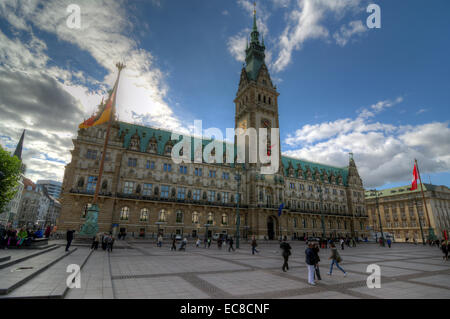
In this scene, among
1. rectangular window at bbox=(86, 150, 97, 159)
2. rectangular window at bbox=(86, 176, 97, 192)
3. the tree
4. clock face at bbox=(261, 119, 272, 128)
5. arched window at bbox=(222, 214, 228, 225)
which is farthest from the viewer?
clock face at bbox=(261, 119, 272, 128)

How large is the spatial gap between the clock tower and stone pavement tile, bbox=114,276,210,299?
46.2m

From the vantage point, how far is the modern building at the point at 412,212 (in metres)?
74.5

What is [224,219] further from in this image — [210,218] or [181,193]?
[181,193]

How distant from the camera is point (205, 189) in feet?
170

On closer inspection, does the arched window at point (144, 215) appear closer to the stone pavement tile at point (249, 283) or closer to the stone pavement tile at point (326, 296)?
the stone pavement tile at point (249, 283)

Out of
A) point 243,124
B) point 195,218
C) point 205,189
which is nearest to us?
point 195,218

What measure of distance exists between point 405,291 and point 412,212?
303 feet

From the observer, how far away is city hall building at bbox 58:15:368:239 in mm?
41281

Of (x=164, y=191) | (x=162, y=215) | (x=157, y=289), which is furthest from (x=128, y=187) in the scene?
(x=157, y=289)

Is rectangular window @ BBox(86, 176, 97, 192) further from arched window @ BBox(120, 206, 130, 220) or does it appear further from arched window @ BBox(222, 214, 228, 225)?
arched window @ BBox(222, 214, 228, 225)

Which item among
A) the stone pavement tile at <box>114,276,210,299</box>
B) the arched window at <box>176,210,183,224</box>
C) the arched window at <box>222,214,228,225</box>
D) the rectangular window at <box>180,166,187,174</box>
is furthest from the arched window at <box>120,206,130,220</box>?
the stone pavement tile at <box>114,276,210,299</box>

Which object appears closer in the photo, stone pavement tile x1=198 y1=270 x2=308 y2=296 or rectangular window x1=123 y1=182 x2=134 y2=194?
stone pavement tile x1=198 y1=270 x2=308 y2=296

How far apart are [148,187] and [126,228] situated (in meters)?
8.72
